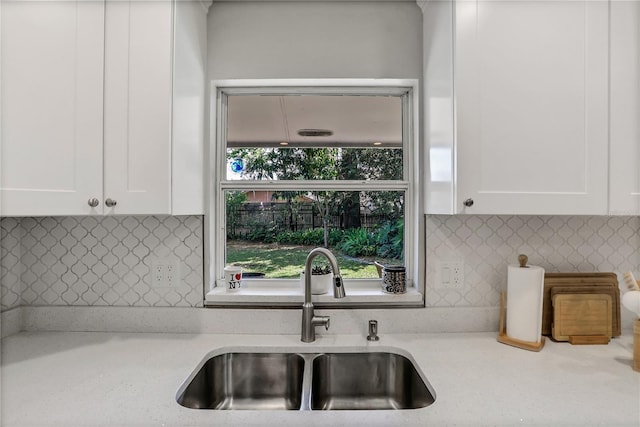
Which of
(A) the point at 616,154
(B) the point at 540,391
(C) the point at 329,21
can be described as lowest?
(B) the point at 540,391

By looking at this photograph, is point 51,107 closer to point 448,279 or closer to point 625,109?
point 448,279

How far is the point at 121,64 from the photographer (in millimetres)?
1204

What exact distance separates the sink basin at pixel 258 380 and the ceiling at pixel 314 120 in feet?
3.32

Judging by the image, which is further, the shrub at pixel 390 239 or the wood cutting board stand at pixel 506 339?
the shrub at pixel 390 239

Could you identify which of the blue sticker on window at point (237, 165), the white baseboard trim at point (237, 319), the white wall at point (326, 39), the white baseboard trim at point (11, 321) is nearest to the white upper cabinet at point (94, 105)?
the white wall at point (326, 39)

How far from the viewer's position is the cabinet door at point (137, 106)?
1.20 metres

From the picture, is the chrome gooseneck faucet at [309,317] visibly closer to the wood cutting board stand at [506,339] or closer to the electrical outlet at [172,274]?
the electrical outlet at [172,274]

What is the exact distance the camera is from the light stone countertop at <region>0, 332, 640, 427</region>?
3.03 feet

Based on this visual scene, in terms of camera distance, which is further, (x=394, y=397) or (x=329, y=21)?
(x=329, y=21)

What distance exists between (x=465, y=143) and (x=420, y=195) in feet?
1.32

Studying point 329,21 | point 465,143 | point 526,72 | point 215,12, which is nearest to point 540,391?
point 465,143

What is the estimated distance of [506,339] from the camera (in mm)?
1388

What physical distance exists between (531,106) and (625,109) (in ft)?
1.15

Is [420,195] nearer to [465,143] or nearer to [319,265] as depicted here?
[465,143]
